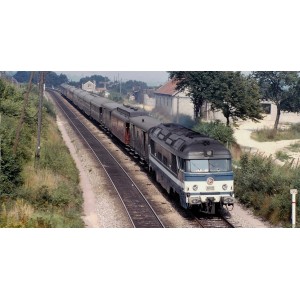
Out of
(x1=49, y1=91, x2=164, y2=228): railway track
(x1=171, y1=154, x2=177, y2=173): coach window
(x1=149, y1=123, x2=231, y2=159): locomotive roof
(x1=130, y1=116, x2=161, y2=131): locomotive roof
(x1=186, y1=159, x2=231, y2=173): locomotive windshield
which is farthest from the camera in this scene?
(x1=130, y1=116, x2=161, y2=131): locomotive roof

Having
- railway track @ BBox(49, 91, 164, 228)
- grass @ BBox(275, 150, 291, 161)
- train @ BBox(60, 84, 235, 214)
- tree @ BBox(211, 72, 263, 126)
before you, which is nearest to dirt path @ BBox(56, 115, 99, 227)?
railway track @ BBox(49, 91, 164, 228)

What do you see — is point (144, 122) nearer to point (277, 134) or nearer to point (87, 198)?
point (277, 134)

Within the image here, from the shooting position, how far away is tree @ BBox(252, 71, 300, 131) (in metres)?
29.7

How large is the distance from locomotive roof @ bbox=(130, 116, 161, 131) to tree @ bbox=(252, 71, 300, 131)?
6080 millimetres

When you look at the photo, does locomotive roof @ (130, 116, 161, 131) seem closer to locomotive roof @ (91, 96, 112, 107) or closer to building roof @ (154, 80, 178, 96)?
building roof @ (154, 80, 178, 96)

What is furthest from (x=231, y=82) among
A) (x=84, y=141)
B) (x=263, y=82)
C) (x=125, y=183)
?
(x=84, y=141)

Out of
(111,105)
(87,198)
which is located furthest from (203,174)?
(111,105)

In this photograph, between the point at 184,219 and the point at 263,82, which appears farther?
the point at 263,82

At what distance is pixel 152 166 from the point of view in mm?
27828

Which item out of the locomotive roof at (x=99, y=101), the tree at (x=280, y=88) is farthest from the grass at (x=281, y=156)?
the locomotive roof at (x=99, y=101)

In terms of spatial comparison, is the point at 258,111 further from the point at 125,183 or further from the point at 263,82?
the point at 125,183

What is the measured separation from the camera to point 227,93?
29.1 metres

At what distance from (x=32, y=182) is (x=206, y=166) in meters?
7.63

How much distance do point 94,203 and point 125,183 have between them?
12.5 ft
